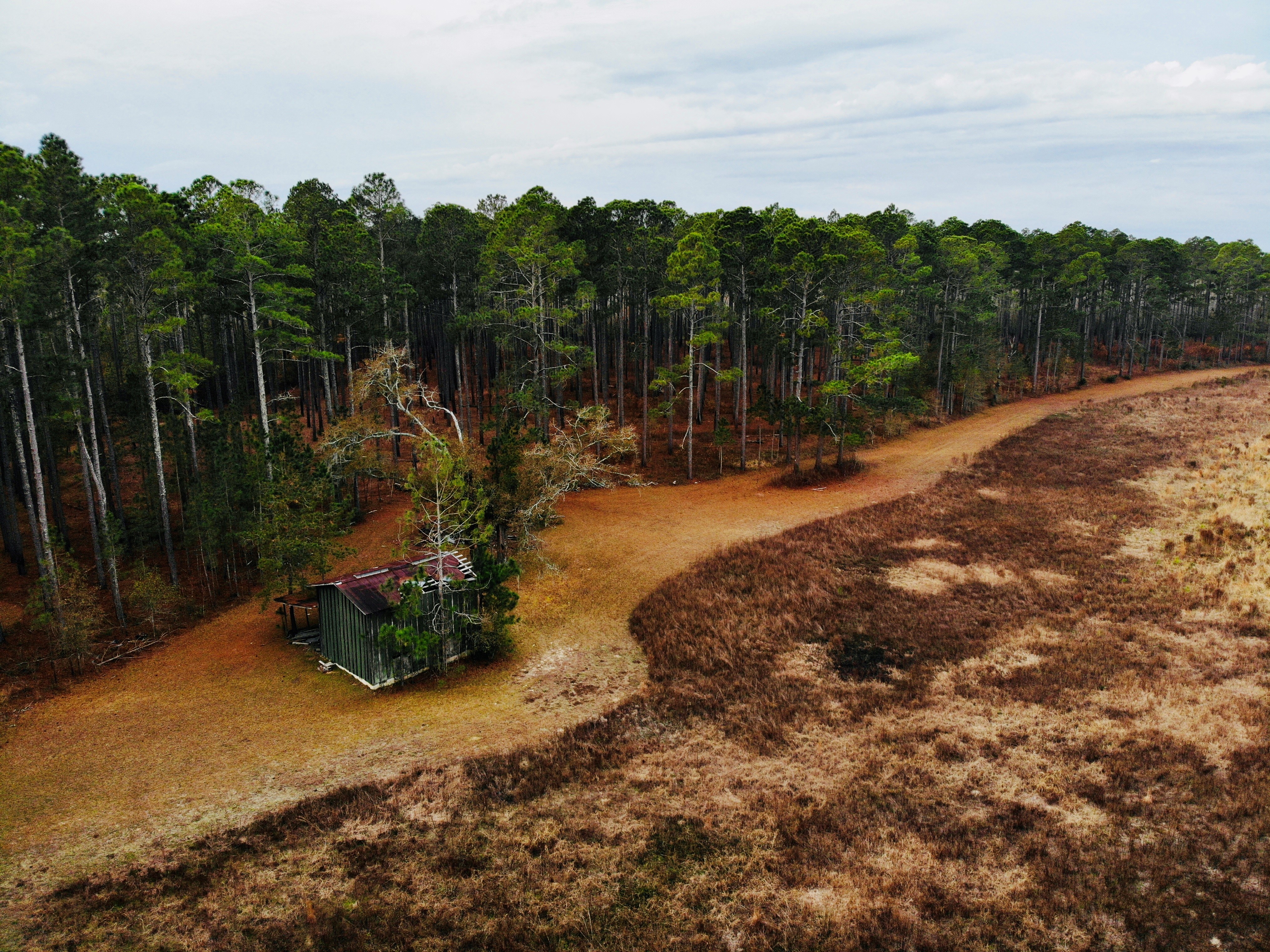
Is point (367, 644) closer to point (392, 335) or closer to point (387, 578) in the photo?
point (387, 578)

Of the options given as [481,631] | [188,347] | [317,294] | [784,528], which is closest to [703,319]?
[784,528]

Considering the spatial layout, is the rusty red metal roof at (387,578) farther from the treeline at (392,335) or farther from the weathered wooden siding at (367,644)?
the treeline at (392,335)

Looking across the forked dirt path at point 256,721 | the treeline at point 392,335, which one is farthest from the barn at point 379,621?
the treeline at point 392,335

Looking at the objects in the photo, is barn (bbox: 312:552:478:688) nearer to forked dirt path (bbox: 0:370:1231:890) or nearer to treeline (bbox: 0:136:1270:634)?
forked dirt path (bbox: 0:370:1231:890)

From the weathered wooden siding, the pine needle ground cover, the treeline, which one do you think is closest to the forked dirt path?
the weathered wooden siding

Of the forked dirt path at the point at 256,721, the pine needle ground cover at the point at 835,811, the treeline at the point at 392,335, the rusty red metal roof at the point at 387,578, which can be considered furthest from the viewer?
the treeline at the point at 392,335

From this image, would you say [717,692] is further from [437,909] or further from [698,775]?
[437,909]
